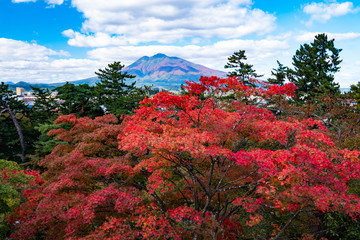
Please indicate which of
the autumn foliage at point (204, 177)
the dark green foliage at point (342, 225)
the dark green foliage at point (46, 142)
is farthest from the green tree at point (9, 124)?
the dark green foliage at point (342, 225)

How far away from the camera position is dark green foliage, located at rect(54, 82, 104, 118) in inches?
999

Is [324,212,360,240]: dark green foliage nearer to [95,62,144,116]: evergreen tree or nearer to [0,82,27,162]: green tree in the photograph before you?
[95,62,144,116]: evergreen tree

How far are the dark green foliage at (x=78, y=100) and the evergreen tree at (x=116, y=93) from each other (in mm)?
1113

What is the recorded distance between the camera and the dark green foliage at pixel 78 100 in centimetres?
2538

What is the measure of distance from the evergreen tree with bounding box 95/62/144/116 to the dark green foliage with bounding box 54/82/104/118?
1113 millimetres

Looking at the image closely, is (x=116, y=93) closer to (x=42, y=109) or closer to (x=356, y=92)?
(x=42, y=109)

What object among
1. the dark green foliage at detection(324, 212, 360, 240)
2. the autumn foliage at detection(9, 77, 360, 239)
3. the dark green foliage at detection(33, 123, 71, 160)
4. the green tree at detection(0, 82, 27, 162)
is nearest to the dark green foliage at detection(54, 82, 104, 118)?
the dark green foliage at detection(33, 123, 71, 160)

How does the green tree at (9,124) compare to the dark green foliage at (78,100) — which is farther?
the dark green foliage at (78,100)

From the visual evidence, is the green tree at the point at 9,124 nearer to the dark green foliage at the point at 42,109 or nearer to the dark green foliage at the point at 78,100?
the dark green foliage at the point at 42,109

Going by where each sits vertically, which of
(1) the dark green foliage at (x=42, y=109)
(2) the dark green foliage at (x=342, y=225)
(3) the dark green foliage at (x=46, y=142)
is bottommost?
(2) the dark green foliage at (x=342, y=225)

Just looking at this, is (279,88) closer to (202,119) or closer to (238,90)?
(238,90)

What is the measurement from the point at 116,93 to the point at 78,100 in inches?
184

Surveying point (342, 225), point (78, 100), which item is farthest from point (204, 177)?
point (78, 100)

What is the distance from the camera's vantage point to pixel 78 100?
2580 cm
